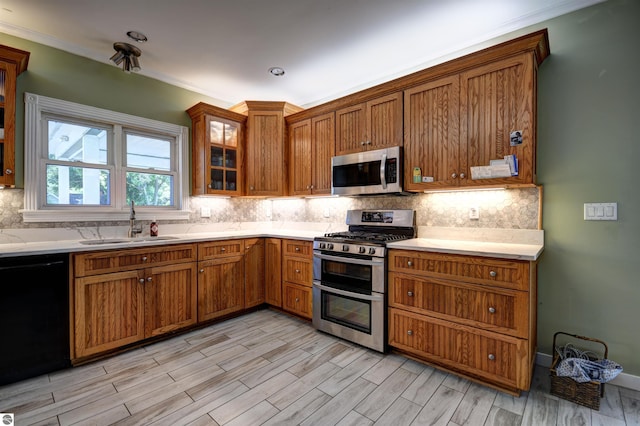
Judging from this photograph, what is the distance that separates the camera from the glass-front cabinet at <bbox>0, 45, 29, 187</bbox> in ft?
→ 7.30

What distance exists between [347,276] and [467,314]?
100cm

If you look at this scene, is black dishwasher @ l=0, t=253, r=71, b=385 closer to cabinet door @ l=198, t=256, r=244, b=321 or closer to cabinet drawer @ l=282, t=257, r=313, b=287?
cabinet door @ l=198, t=256, r=244, b=321

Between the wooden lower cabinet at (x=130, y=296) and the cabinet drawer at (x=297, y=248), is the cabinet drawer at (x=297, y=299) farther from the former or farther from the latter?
the wooden lower cabinet at (x=130, y=296)

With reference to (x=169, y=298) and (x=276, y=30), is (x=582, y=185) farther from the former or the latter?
(x=169, y=298)

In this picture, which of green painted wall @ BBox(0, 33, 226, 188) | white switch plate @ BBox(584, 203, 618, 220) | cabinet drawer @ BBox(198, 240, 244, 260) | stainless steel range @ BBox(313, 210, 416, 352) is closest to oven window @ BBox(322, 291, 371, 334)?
stainless steel range @ BBox(313, 210, 416, 352)

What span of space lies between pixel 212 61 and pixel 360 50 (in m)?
1.46

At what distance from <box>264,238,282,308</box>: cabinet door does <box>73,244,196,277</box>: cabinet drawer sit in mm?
854

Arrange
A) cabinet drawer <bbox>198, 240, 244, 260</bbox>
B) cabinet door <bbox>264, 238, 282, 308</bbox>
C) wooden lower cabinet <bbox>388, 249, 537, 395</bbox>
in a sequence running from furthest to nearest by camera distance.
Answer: cabinet door <bbox>264, 238, 282, 308</bbox>
cabinet drawer <bbox>198, 240, 244, 260</bbox>
wooden lower cabinet <bbox>388, 249, 537, 395</bbox>

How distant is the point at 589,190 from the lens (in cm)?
213

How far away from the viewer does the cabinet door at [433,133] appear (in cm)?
239

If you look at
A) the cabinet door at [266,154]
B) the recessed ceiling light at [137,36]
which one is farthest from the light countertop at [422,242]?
the recessed ceiling light at [137,36]

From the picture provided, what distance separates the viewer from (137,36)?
8.39 feet

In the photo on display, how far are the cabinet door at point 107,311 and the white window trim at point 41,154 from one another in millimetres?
778

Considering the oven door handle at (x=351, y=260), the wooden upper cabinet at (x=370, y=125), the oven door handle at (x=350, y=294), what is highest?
the wooden upper cabinet at (x=370, y=125)
